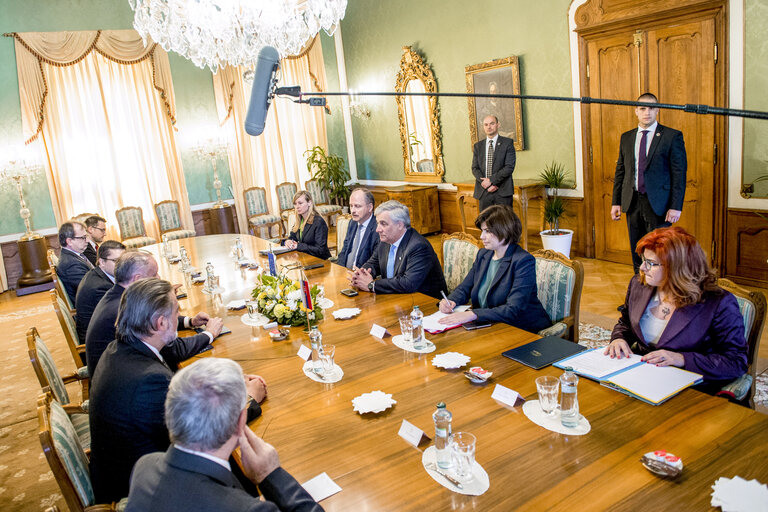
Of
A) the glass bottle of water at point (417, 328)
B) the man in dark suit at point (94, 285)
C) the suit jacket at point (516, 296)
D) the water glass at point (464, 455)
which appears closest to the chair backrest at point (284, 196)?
the man in dark suit at point (94, 285)

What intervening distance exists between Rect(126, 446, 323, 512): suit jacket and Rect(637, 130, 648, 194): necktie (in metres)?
4.13

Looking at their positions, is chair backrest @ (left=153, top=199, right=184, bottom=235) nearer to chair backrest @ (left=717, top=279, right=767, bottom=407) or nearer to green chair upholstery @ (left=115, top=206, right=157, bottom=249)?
green chair upholstery @ (left=115, top=206, right=157, bottom=249)

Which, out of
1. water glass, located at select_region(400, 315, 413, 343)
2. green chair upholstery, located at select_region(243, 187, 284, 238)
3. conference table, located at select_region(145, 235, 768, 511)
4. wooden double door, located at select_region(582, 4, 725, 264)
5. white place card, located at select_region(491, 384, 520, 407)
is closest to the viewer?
conference table, located at select_region(145, 235, 768, 511)

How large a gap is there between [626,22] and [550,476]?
17.4 feet

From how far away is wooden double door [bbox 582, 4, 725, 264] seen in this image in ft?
16.6

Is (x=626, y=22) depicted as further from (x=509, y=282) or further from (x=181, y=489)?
(x=181, y=489)

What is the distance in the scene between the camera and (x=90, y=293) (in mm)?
3850

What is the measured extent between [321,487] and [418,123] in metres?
7.61

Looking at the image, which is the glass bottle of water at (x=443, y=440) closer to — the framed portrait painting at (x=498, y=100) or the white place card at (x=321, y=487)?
the white place card at (x=321, y=487)

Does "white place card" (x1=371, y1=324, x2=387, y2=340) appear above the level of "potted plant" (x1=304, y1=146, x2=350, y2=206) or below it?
below

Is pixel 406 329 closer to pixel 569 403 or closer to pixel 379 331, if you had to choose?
pixel 379 331

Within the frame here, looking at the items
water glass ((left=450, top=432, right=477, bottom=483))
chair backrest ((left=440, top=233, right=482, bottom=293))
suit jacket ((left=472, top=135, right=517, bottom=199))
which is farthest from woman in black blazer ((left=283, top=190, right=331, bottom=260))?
water glass ((left=450, top=432, right=477, bottom=483))

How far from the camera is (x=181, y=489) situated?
132cm

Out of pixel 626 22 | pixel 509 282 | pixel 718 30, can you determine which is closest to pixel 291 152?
pixel 626 22
